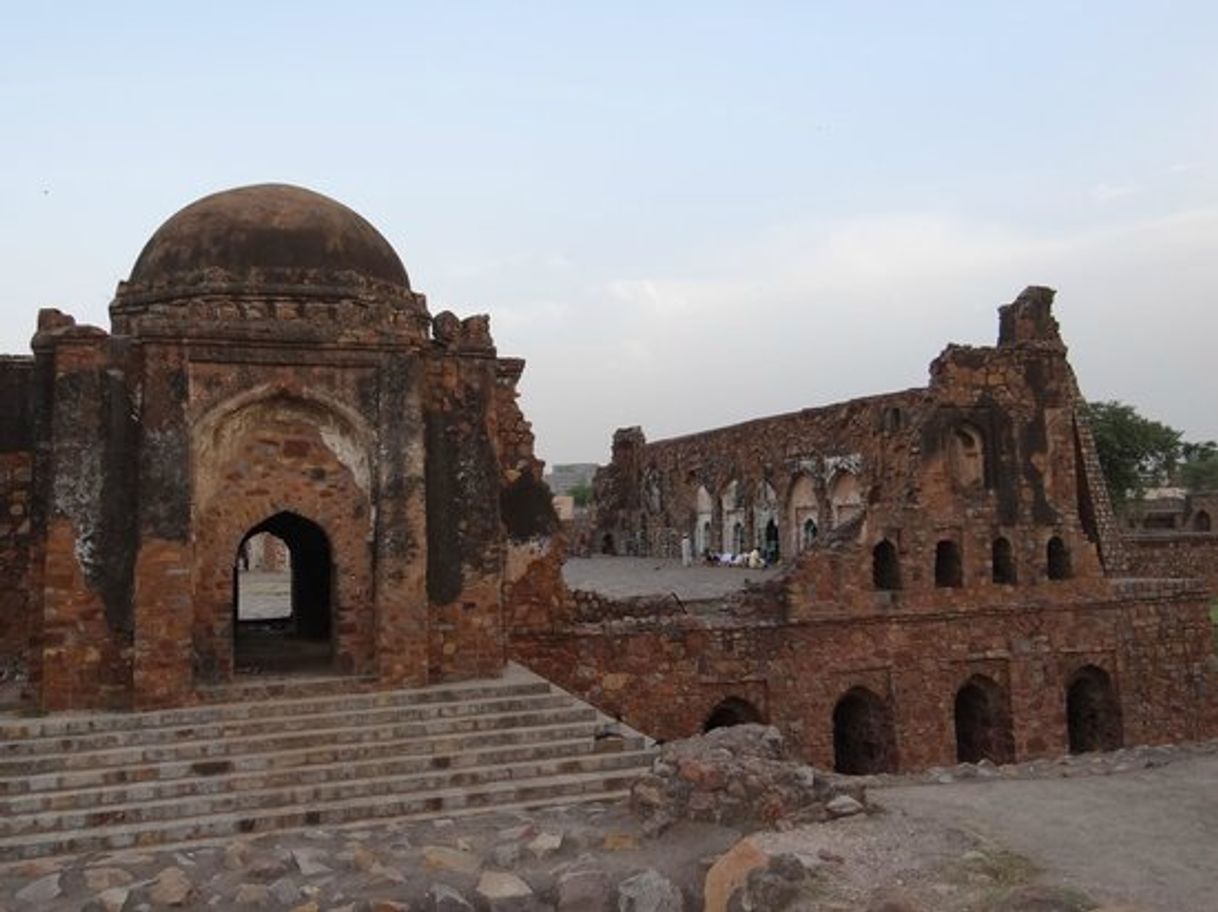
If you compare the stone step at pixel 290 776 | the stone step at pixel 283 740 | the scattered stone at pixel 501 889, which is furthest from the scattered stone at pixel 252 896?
the stone step at pixel 283 740

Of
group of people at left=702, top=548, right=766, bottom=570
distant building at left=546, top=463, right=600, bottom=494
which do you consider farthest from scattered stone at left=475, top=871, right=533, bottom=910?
distant building at left=546, top=463, right=600, bottom=494

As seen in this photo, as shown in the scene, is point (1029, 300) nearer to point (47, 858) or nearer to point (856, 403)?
point (856, 403)

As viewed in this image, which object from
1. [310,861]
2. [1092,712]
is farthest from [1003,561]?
[310,861]

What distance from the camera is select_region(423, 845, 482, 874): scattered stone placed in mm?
6762

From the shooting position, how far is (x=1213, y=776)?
8.59 metres

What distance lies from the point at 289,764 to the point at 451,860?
6.67 feet

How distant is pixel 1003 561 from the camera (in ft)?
54.3

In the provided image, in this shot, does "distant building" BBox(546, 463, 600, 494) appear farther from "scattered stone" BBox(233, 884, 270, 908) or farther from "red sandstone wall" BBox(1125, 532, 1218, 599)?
"scattered stone" BBox(233, 884, 270, 908)

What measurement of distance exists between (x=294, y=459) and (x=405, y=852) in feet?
14.6

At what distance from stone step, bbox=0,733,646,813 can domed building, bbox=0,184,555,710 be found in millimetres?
1490

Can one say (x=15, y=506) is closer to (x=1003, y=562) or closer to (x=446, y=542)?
(x=446, y=542)

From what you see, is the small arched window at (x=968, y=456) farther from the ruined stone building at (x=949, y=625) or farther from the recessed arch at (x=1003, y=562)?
the recessed arch at (x=1003, y=562)

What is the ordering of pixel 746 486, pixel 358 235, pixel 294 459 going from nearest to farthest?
pixel 294 459 → pixel 358 235 → pixel 746 486

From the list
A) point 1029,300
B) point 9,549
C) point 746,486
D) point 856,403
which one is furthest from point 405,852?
point 746,486
